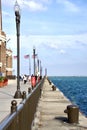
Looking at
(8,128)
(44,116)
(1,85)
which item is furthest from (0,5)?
(8,128)

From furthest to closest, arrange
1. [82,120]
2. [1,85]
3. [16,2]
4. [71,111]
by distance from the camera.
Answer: [1,85] → [16,2] → [82,120] → [71,111]

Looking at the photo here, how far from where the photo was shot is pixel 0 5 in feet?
297

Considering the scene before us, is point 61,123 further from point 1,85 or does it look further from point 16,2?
point 1,85

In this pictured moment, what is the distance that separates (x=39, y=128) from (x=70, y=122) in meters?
2.23

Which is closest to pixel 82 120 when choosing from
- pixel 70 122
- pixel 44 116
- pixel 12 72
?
pixel 70 122

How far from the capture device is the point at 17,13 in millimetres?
27547

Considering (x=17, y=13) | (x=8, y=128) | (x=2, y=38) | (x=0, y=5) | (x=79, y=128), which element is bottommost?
(x=79, y=128)

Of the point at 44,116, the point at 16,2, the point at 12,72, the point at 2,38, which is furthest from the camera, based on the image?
the point at 12,72

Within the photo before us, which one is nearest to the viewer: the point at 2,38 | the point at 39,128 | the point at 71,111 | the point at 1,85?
the point at 39,128

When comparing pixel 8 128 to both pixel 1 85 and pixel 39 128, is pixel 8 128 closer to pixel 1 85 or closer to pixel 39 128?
pixel 39 128

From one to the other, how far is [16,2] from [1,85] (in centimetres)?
2585

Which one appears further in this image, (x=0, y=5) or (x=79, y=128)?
(x=0, y=5)

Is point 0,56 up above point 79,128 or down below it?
above

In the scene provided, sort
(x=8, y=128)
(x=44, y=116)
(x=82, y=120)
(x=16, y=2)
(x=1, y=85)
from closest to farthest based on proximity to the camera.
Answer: (x=8, y=128)
(x=82, y=120)
(x=44, y=116)
(x=16, y=2)
(x=1, y=85)
